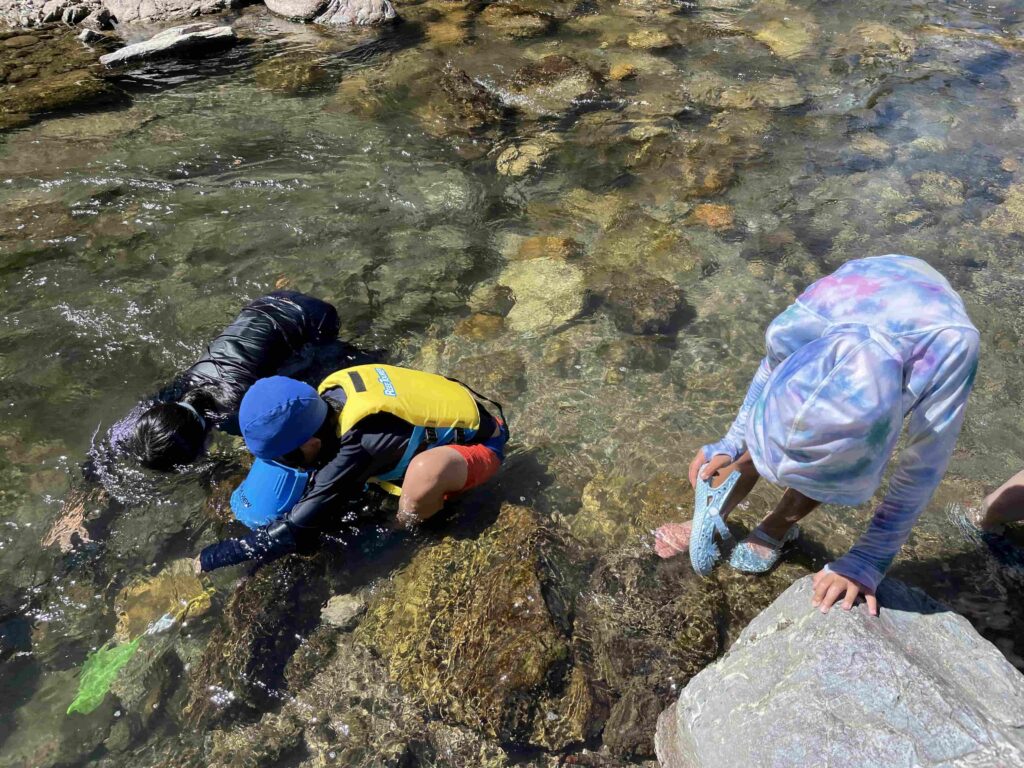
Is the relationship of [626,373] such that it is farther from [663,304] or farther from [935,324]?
[935,324]

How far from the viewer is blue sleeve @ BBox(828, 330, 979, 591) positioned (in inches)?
80.4

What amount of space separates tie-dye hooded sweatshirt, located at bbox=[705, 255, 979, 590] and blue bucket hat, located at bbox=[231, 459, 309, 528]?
7.23ft

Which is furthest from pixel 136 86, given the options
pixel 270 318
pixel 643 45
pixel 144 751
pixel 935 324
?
pixel 935 324

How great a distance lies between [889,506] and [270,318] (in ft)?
11.3

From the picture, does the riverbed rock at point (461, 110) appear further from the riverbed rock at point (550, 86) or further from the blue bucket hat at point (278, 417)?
the blue bucket hat at point (278, 417)

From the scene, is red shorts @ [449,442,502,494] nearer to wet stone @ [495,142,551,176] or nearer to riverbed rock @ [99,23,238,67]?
wet stone @ [495,142,551,176]

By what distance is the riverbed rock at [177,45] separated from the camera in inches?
313

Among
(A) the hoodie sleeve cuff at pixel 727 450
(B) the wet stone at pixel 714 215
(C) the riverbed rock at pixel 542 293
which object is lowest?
(C) the riverbed rock at pixel 542 293

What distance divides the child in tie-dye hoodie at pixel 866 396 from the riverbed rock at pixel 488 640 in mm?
1187

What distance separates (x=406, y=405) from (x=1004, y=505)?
119 inches

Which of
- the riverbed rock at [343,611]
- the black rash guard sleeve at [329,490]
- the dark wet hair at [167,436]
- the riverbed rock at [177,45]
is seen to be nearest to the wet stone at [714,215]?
the black rash guard sleeve at [329,490]

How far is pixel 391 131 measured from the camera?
702cm

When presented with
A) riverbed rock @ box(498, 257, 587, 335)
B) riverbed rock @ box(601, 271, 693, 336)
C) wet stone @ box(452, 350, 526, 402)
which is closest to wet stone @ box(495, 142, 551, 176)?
riverbed rock @ box(498, 257, 587, 335)

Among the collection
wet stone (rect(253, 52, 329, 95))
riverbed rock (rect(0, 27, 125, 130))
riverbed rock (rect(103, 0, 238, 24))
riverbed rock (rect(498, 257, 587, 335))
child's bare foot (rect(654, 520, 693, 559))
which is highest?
riverbed rock (rect(103, 0, 238, 24))
